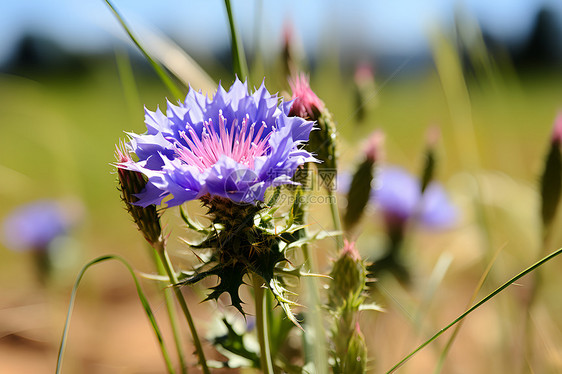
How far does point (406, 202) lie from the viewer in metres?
1.17

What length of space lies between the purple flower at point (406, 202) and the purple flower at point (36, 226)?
3.12ft

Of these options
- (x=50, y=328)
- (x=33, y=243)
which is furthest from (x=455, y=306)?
(x=33, y=243)

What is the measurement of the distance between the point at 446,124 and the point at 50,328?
3.29 meters

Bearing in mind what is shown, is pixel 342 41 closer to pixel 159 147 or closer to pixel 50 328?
pixel 159 147

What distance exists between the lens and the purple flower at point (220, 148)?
415 mm

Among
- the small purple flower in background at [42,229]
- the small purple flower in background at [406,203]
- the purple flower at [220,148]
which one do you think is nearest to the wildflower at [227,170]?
the purple flower at [220,148]

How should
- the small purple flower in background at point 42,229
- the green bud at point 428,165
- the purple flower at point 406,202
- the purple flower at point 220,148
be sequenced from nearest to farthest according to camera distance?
the purple flower at point 220,148 → the green bud at point 428,165 → the purple flower at point 406,202 → the small purple flower in background at point 42,229

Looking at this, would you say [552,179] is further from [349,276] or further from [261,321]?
[261,321]

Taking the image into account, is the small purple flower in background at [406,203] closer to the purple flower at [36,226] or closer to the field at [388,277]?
the field at [388,277]

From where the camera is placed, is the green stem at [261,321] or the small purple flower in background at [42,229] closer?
the green stem at [261,321]

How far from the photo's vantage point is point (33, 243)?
55.3 inches

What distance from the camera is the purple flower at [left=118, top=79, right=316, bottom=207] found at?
0.41 meters

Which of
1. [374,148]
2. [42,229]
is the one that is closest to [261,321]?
[374,148]

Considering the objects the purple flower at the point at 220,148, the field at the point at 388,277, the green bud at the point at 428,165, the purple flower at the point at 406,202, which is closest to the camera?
the purple flower at the point at 220,148
